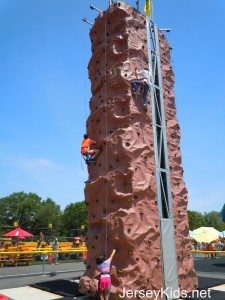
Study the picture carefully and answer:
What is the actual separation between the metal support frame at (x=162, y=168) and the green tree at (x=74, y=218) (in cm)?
5641

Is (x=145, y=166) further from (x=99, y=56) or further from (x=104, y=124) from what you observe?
(x=99, y=56)

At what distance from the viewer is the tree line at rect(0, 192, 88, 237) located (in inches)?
2616

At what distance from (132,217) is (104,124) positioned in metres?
3.21

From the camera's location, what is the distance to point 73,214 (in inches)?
2643

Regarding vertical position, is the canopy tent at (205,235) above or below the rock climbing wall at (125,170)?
below

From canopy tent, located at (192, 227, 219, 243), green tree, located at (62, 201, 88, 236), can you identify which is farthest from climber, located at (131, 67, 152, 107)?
green tree, located at (62, 201, 88, 236)

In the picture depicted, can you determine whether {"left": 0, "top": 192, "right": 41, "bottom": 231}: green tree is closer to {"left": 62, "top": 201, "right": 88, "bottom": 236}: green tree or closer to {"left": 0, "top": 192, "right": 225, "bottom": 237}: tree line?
{"left": 0, "top": 192, "right": 225, "bottom": 237}: tree line

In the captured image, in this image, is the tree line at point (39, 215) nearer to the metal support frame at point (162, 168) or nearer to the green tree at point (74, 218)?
the green tree at point (74, 218)

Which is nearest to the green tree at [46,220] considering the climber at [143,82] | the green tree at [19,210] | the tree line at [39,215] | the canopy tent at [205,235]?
the tree line at [39,215]

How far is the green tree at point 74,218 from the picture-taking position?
214 feet

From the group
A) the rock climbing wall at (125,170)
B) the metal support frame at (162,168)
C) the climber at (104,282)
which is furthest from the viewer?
the metal support frame at (162,168)

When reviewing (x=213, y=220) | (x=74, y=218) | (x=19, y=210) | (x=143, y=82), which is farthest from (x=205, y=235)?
(x=213, y=220)

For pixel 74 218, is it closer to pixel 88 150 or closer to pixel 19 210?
pixel 19 210

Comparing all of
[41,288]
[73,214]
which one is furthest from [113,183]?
[73,214]
